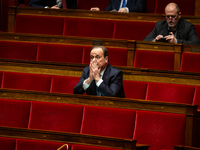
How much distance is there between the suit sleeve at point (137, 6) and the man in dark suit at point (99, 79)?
1.41 feet

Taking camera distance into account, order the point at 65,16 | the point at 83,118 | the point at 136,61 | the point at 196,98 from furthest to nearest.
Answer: the point at 65,16
the point at 136,61
the point at 196,98
the point at 83,118

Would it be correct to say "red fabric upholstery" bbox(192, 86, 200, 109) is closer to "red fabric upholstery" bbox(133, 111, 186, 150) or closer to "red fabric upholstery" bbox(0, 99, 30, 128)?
"red fabric upholstery" bbox(133, 111, 186, 150)

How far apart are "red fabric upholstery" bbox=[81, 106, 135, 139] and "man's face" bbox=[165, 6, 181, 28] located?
40 centimetres

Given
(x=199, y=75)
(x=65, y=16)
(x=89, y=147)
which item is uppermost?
(x=65, y=16)

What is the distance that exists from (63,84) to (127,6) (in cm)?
42

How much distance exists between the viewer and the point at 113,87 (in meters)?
0.62

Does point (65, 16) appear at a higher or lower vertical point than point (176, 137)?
higher

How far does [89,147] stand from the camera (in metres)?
0.42

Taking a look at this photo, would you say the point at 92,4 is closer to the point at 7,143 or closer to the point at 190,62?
the point at 190,62

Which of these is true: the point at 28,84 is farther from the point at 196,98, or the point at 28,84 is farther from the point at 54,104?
the point at 196,98

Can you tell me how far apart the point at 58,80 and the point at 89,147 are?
354mm

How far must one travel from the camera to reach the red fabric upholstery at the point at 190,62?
78 centimetres

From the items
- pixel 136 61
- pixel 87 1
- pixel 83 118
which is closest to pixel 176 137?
pixel 83 118

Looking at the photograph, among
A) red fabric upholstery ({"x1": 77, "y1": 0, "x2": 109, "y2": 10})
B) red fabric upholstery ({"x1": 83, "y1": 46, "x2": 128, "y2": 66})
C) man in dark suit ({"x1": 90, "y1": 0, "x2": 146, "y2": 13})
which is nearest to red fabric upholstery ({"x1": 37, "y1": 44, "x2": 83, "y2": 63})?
red fabric upholstery ({"x1": 83, "y1": 46, "x2": 128, "y2": 66})
